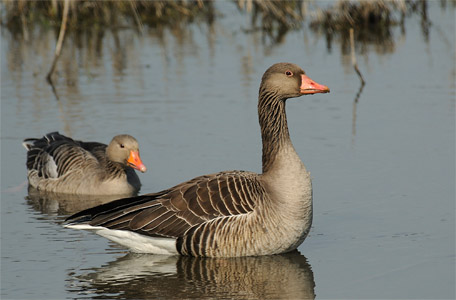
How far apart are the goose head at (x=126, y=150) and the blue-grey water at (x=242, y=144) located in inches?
22.7

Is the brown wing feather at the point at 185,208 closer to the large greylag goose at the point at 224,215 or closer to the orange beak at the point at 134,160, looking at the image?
the large greylag goose at the point at 224,215

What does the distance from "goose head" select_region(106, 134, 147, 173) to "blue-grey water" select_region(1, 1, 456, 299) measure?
577mm

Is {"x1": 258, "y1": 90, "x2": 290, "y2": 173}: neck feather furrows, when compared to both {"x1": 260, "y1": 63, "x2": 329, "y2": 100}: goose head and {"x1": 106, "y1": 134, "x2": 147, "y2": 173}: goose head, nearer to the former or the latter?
{"x1": 260, "y1": 63, "x2": 329, "y2": 100}: goose head

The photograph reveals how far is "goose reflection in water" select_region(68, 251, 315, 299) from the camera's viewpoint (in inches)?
344

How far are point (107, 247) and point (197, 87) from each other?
8.74 meters

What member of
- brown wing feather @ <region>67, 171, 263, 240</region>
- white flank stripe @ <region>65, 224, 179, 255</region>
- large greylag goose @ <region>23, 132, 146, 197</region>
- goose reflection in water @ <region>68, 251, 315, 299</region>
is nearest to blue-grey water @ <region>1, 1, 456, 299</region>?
goose reflection in water @ <region>68, 251, 315, 299</region>

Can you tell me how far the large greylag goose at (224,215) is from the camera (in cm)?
952

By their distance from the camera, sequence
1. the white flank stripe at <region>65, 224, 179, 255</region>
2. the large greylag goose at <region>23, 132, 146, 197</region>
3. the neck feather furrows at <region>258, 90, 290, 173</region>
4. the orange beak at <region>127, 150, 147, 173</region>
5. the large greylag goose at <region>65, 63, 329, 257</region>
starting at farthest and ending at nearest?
the large greylag goose at <region>23, 132, 146, 197</region> < the orange beak at <region>127, 150, 147, 173</region> < the neck feather furrows at <region>258, 90, 290, 173</region> < the white flank stripe at <region>65, 224, 179, 255</region> < the large greylag goose at <region>65, 63, 329, 257</region>

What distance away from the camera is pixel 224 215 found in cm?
950

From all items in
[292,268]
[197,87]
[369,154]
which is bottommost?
[292,268]

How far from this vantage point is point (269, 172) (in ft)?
32.3

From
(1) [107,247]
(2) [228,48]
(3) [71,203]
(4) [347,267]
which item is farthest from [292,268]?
(2) [228,48]

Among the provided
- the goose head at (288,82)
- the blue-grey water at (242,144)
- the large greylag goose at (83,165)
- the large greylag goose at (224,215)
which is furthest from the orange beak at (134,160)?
the goose head at (288,82)

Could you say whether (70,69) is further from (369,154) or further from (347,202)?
(347,202)
